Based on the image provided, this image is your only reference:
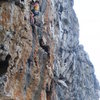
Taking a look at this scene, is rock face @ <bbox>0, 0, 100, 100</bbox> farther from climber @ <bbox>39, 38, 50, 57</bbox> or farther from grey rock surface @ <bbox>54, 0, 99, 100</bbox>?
grey rock surface @ <bbox>54, 0, 99, 100</bbox>

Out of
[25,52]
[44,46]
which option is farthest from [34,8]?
[25,52]

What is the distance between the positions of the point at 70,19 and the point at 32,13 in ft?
122

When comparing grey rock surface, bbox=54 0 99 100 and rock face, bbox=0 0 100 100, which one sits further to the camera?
grey rock surface, bbox=54 0 99 100

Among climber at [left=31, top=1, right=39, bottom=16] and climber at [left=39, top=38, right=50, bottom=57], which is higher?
climber at [left=31, top=1, right=39, bottom=16]

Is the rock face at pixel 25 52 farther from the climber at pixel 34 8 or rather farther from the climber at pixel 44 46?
the climber at pixel 34 8

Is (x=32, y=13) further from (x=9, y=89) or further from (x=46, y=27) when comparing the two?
(x=9, y=89)

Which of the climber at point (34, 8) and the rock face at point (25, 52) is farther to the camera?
the climber at point (34, 8)

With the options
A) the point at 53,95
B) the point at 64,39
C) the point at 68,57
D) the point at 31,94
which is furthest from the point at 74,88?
the point at 31,94

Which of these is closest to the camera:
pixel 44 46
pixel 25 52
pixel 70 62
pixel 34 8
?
pixel 25 52

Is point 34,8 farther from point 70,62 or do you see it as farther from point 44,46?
point 70,62

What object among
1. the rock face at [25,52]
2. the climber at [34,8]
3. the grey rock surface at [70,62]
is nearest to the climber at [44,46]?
the rock face at [25,52]

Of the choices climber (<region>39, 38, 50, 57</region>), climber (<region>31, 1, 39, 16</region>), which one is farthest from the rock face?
climber (<region>31, 1, 39, 16</region>)

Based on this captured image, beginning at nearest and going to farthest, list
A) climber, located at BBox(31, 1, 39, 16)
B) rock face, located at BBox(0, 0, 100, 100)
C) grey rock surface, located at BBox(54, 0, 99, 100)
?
rock face, located at BBox(0, 0, 100, 100) → climber, located at BBox(31, 1, 39, 16) → grey rock surface, located at BBox(54, 0, 99, 100)

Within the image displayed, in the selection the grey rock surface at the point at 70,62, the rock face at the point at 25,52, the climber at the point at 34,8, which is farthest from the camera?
the grey rock surface at the point at 70,62
